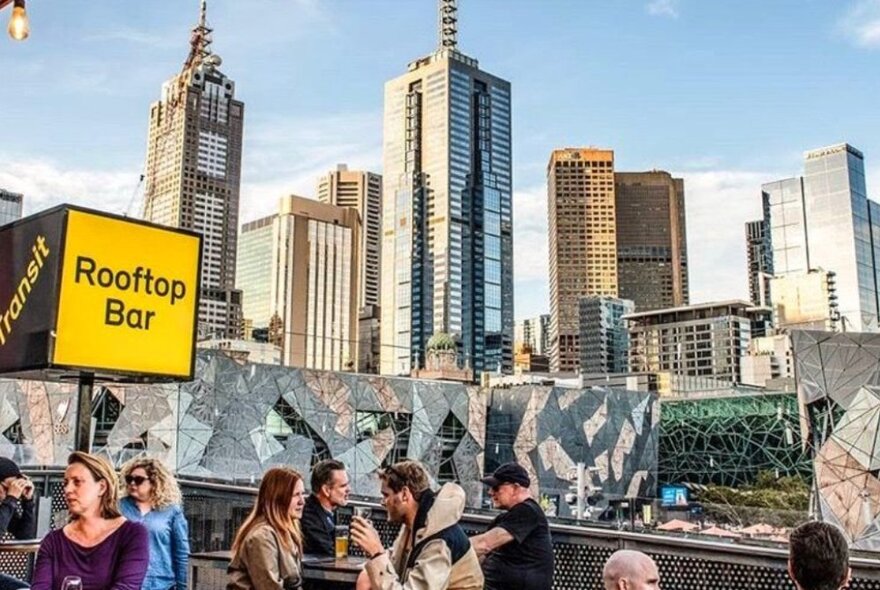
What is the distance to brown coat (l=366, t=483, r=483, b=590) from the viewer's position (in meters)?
3.73

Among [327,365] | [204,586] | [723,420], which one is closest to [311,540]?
[204,586]

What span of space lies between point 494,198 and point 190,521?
551 ft

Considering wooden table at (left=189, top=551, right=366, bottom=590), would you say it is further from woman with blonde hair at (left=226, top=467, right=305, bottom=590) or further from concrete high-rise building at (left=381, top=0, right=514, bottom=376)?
concrete high-rise building at (left=381, top=0, right=514, bottom=376)

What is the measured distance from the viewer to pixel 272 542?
445 cm

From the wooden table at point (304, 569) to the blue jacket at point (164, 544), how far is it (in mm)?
413

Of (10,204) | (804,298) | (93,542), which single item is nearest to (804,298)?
(804,298)

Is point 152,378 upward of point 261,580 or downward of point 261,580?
upward

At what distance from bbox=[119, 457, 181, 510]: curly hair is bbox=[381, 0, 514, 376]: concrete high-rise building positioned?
15492 centimetres

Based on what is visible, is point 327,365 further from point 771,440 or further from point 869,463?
point 869,463

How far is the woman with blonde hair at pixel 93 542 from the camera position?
387 centimetres

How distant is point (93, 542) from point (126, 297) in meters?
2.07

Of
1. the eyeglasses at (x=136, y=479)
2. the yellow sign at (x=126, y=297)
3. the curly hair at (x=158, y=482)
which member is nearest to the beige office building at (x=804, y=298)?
the yellow sign at (x=126, y=297)

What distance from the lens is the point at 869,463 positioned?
37.6 m

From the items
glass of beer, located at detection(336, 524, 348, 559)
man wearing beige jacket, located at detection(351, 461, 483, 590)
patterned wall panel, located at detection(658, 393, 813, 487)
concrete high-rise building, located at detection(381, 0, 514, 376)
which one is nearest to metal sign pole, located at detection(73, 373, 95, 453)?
glass of beer, located at detection(336, 524, 348, 559)
